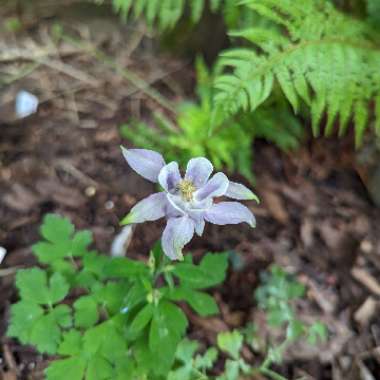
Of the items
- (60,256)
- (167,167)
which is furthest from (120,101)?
(167,167)

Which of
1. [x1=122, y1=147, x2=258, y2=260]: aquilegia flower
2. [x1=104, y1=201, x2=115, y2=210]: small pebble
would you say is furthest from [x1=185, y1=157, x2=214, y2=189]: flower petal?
[x1=104, y1=201, x2=115, y2=210]: small pebble

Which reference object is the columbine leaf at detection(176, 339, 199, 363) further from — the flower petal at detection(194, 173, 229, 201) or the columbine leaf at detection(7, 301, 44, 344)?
the flower petal at detection(194, 173, 229, 201)

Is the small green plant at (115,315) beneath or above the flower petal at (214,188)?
beneath

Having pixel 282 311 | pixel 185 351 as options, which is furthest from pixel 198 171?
pixel 282 311

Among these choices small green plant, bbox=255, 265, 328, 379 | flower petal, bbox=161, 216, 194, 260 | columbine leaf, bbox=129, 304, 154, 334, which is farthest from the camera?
small green plant, bbox=255, 265, 328, 379

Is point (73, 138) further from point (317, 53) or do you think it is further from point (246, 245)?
point (317, 53)

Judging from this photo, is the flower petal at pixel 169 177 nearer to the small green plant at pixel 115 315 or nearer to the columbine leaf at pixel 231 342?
the small green plant at pixel 115 315

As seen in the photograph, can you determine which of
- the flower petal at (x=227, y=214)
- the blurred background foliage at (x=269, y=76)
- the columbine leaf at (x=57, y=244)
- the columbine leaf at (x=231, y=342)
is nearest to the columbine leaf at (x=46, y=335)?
the columbine leaf at (x=57, y=244)
